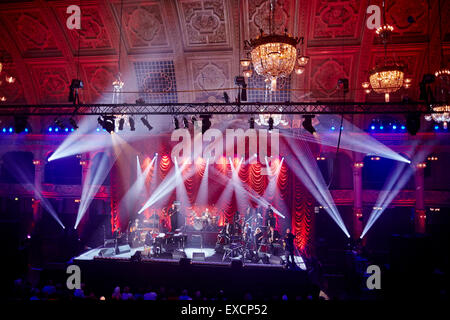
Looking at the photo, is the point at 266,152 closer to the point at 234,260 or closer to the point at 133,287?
the point at 234,260

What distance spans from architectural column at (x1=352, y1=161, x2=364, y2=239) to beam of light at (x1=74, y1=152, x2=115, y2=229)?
11.2m

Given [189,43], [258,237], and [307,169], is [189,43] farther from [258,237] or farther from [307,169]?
[258,237]

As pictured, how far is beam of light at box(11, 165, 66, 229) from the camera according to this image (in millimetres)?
14961

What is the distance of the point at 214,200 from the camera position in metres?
13.9

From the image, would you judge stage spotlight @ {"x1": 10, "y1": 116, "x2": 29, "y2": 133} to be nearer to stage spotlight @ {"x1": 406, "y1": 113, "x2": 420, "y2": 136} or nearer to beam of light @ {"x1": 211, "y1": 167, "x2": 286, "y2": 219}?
beam of light @ {"x1": 211, "y1": 167, "x2": 286, "y2": 219}

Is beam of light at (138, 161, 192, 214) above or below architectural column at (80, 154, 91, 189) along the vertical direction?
below

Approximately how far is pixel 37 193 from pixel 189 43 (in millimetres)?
10365

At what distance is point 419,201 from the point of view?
13.0m

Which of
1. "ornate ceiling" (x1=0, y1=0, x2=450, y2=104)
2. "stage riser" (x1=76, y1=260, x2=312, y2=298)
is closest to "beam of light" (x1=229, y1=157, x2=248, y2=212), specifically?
"ornate ceiling" (x1=0, y1=0, x2=450, y2=104)

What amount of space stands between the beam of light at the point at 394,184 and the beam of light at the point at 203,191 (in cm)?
694

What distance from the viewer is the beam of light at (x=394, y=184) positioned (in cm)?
1309

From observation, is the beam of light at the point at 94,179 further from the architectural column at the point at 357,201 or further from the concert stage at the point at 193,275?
the architectural column at the point at 357,201

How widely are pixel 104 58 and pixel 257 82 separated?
6202 millimetres

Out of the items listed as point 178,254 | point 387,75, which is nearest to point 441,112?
point 387,75
